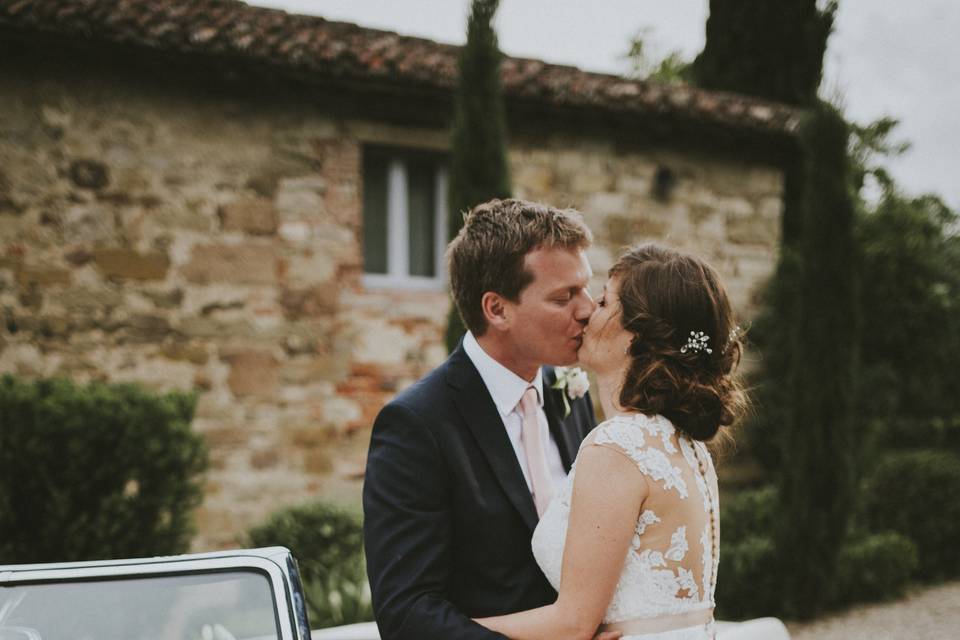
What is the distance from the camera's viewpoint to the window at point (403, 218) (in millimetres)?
7852

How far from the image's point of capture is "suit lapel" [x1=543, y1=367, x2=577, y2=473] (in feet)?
8.23

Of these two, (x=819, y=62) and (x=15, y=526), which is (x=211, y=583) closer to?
(x=15, y=526)

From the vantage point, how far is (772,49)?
12.0 meters

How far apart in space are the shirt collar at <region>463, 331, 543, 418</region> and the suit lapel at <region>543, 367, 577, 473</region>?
21cm

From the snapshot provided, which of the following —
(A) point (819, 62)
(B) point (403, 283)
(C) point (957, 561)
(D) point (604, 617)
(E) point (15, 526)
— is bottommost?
(C) point (957, 561)

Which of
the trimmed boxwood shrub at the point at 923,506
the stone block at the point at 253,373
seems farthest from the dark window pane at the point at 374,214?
the trimmed boxwood shrub at the point at 923,506

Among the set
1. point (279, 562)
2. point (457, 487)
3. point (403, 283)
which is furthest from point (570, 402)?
point (403, 283)

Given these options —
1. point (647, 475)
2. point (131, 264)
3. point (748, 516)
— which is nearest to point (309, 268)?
point (131, 264)

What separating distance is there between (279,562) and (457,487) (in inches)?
18.8

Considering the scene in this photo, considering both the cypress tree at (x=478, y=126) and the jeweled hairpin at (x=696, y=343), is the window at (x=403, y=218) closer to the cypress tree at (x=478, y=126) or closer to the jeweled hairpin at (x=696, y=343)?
the cypress tree at (x=478, y=126)

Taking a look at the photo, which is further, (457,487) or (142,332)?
(142,332)

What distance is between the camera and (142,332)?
22.3 feet

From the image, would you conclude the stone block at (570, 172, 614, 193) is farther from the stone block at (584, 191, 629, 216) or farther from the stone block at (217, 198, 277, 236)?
the stone block at (217, 198, 277, 236)

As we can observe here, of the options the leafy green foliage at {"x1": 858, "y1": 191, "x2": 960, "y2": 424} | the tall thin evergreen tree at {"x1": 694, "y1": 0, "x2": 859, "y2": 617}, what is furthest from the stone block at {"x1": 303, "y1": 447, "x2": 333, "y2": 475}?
the leafy green foliage at {"x1": 858, "y1": 191, "x2": 960, "y2": 424}
